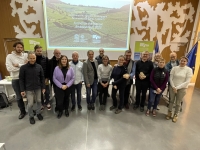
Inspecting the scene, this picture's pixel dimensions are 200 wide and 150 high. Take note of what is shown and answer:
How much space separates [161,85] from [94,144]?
1772 millimetres

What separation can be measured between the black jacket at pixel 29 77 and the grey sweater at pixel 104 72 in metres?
1.21

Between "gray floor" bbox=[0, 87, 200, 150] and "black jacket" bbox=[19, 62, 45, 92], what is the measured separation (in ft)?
2.51

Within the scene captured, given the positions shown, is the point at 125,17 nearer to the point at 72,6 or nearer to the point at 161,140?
the point at 72,6

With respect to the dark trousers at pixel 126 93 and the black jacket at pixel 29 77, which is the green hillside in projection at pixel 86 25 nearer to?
the dark trousers at pixel 126 93

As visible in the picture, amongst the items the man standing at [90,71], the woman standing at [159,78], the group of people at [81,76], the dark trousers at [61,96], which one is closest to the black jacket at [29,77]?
the group of people at [81,76]

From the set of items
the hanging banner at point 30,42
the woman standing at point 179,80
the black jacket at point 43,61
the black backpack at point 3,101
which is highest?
the hanging banner at point 30,42

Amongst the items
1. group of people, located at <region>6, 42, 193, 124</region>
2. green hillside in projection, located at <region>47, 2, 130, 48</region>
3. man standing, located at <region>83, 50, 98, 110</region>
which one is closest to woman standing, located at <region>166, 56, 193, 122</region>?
group of people, located at <region>6, 42, 193, 124</region>

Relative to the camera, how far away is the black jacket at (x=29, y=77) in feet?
7.04

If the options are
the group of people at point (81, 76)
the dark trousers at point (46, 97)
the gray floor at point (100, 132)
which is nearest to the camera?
the gray floor at point (100, 132)

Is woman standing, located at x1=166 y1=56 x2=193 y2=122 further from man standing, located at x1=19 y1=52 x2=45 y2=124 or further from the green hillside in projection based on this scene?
man standing, located at x1=19 y1=52 x2=45 y2=124

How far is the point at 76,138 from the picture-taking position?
2072 mm

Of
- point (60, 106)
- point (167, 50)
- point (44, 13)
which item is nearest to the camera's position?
point (60, 106)

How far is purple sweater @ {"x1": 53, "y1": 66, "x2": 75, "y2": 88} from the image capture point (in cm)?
237

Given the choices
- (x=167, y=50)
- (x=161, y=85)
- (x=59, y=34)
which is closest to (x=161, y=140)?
(x=161, y=85)
